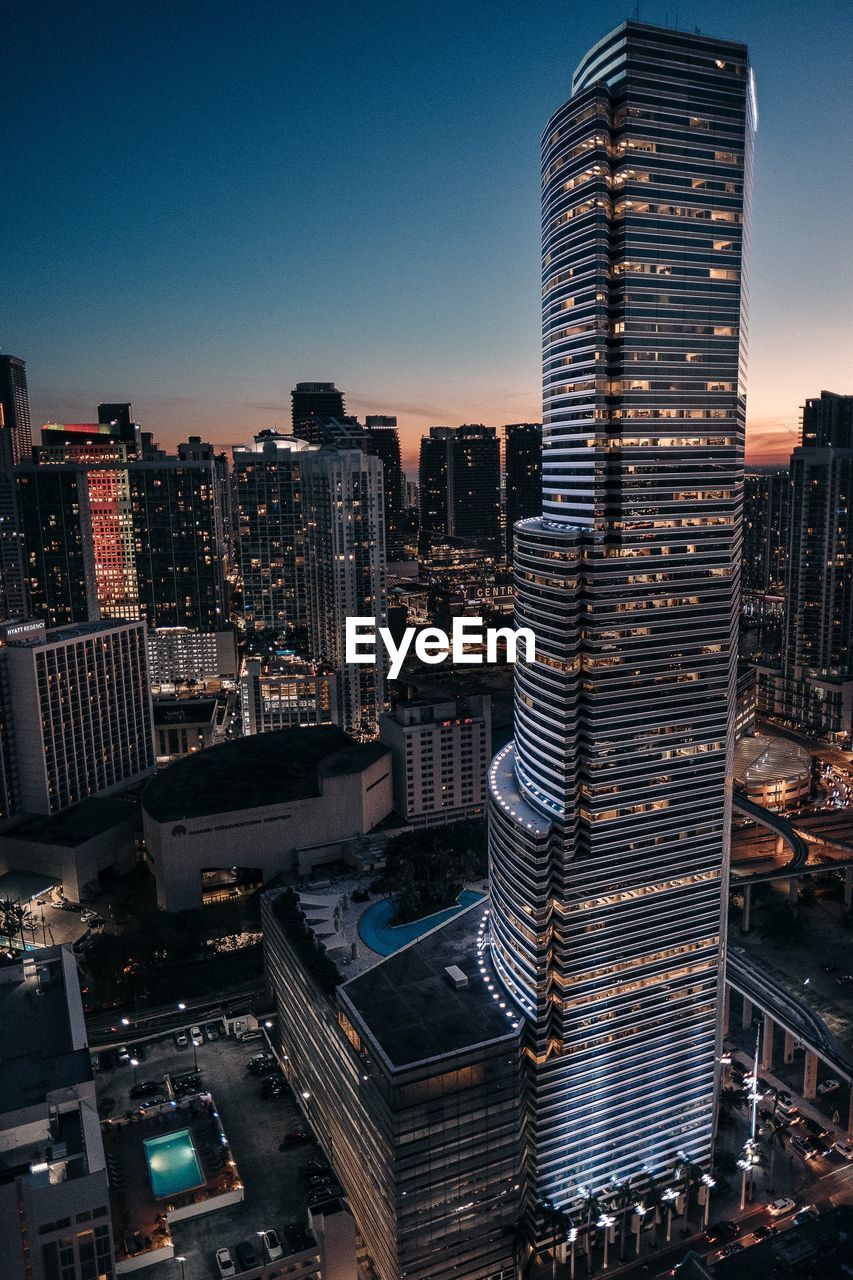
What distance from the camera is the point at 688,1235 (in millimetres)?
96938

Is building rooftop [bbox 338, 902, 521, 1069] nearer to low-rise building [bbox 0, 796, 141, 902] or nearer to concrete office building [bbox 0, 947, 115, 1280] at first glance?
concrete office building [bbox 0, 947, 115, 1280]

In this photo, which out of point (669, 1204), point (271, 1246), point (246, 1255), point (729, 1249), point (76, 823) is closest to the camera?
point (246, 1255)

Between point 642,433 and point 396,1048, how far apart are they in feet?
206

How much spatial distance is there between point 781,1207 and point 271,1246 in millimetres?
56047

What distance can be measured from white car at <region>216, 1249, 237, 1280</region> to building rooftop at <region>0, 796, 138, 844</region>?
9552 centimetres

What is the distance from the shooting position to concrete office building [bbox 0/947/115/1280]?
2635 inches

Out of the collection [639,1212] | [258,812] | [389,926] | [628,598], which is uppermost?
[628,598]

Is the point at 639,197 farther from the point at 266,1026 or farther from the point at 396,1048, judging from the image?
the point at 266,1026

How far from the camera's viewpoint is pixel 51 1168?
68.4m

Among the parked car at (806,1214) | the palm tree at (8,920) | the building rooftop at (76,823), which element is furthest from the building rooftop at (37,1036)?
the parked car at (806,1214)

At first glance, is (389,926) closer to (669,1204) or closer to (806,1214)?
(669,1204)

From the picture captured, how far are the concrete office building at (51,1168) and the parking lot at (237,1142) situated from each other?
14.4m

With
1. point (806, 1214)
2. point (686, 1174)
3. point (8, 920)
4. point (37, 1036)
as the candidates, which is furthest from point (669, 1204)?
point (8, 920)

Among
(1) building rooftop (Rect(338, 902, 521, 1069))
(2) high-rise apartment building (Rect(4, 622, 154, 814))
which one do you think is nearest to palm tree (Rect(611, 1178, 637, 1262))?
(1) building rooftop (Rect(338, 902, 521, 1069))
